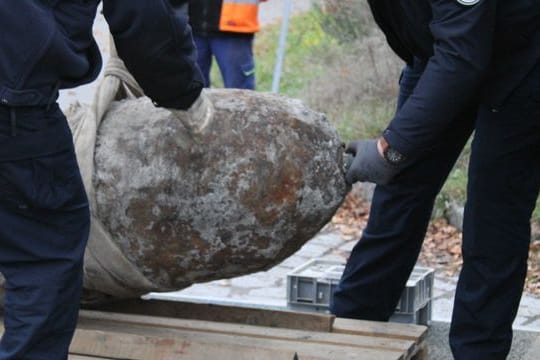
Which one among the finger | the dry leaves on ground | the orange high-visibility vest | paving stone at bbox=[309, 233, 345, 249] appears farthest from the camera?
the orange high-visibility vest

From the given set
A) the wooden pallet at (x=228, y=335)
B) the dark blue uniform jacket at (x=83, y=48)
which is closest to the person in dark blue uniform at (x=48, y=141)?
the dark blue uniform jacket at (x=83, y=48)

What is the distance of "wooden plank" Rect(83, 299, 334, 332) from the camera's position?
13.1 feet

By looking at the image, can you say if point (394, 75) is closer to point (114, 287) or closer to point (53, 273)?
point (114, 287)

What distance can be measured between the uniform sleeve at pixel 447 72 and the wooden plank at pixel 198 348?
0.69 metres

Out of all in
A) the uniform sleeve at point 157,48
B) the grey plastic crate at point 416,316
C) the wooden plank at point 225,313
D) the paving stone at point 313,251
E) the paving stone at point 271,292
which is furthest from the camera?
the paving stone at point 313,251

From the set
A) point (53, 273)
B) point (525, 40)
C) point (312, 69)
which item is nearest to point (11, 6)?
point (53, 273)

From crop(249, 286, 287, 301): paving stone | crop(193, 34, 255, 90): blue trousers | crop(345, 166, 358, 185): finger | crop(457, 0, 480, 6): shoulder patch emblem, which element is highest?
crop(457, 0, 480, 6): shoulder patch emblem

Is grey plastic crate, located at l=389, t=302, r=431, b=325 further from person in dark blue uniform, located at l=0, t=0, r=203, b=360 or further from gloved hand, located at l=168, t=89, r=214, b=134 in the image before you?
person in dark blue uniform, located at l=0, t=0, r=203, b=360

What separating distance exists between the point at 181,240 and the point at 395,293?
3.30 feet

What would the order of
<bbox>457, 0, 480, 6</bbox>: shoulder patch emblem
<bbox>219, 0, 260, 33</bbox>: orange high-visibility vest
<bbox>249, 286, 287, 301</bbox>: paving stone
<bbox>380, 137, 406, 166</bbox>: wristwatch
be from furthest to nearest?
<bbox>219, 0, 260, 33</bbox>: orange high-visibility vest < <bbox>249, 286, 287, 301</bbox>: paving stone < <bbox>380, 137, 406, 166</bbox>: wristwatch < <bbox>457, 0, 480, 6</bbox>: shoulder patch emblem

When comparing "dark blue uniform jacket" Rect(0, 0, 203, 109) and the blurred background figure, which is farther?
the blurred background figure

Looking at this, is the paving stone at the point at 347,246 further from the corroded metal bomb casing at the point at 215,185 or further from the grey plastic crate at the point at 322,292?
the corroded metal bomb casing at the point at 215,185

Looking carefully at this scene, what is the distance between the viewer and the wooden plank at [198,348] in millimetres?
3609

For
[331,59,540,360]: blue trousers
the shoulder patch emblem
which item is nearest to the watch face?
[331,59,540,360]: blue trousers
